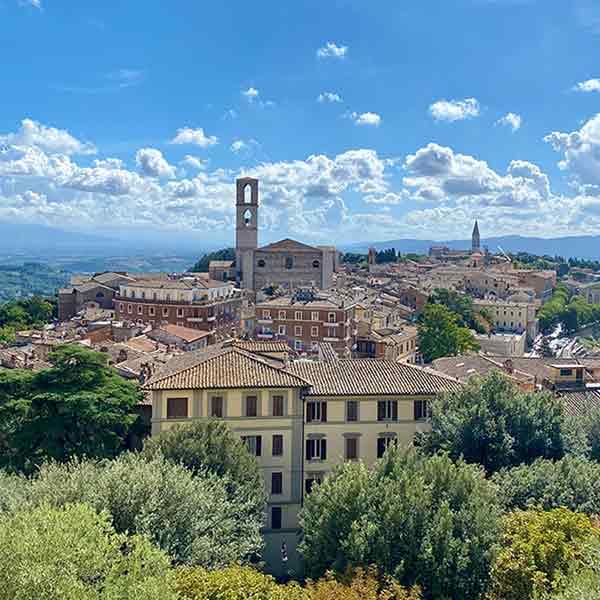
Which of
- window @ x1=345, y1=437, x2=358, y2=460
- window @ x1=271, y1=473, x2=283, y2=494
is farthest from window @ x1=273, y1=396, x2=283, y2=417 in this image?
window @ x1=345, y1=437, x2=358, y2=460

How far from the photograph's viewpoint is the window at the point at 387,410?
24.6 meters

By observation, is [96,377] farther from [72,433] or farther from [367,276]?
[367,276]

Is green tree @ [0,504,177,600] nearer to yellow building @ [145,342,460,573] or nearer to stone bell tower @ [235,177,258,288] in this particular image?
yellow building @ [145,342,460,573]

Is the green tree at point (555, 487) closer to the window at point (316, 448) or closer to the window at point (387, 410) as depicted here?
the window at point (387, 410)

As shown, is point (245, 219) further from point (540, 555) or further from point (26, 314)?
point (540, 555)

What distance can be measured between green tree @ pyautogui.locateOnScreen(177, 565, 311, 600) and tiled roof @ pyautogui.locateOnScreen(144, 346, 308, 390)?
33.5 ft

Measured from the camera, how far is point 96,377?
24406 millimetres

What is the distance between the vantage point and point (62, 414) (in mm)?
23281

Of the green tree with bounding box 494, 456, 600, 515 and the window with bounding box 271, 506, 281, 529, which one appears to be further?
the window with bounding box 271, 506, 281, 529

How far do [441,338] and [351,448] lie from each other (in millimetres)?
36175

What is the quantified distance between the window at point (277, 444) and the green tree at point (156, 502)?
609 centimetres

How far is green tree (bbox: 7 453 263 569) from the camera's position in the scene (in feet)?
53.1

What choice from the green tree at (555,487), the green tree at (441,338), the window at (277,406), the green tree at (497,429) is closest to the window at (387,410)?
the green tree at (497,429)

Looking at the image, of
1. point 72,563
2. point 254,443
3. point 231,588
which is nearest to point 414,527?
point 231,588
